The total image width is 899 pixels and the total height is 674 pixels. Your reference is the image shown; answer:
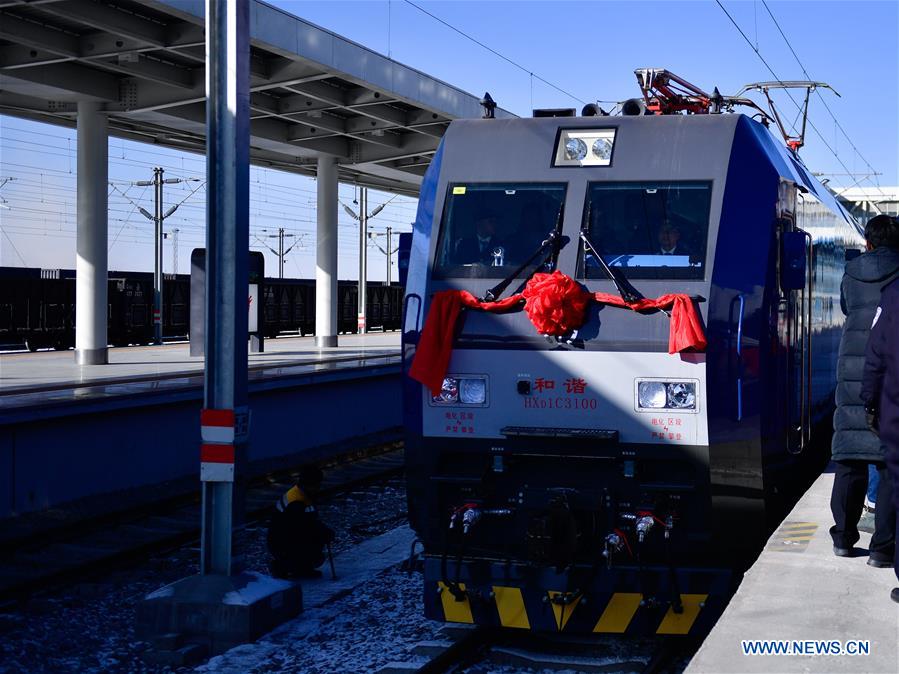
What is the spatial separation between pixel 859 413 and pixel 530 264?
2.09 m

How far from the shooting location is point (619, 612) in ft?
22.7

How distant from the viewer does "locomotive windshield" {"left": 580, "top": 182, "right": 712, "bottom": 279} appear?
272 inches

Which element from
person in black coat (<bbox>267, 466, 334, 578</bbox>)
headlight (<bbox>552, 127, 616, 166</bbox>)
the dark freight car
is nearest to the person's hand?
headlight (<bbox>552, 127, 616, 166</bbox>)

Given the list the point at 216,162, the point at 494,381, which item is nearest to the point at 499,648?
the point at 494,381

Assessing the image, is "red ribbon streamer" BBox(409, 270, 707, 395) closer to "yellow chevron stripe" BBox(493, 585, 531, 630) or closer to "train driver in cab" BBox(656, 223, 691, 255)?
"train driver in cab" BBox(656, 223, 691, 255)

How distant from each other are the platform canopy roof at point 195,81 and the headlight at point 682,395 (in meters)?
12.0

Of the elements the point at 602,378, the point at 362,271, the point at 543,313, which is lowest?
the point at 602,378

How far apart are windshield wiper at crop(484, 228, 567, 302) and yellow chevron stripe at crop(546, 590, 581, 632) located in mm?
1800

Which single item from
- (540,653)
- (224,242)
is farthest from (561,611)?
(224,242)

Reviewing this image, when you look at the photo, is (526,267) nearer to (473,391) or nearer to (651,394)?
(473,391)

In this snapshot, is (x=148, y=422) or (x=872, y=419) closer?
(x=872, y=419)

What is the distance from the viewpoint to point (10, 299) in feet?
109

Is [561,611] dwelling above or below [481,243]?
below

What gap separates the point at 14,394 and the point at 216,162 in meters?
6.92
